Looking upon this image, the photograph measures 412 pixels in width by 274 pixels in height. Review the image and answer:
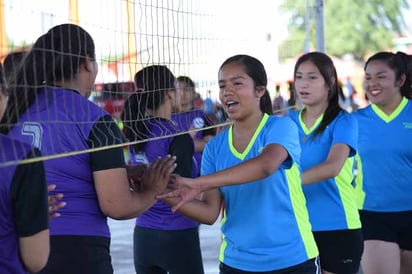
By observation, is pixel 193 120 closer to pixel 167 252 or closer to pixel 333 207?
pixel 167 252

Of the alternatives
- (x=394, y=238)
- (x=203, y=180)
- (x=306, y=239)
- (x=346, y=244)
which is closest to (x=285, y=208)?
(x=306, y=239)

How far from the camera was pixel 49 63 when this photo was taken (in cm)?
411

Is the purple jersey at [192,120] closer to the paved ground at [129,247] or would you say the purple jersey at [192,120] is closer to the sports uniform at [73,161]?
the paved ground at [129,247]

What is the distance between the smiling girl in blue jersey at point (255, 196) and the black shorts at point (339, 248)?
119 centimetres

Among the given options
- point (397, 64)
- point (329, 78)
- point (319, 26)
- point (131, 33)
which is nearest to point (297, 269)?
point (131, 33)

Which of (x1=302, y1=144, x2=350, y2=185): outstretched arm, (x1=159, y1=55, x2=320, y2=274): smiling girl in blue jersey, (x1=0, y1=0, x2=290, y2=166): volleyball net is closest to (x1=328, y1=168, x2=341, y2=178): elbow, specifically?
(x1=302, y1=144, x2=350, y2=185): outstretched arm

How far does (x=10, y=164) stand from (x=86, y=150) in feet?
2.24

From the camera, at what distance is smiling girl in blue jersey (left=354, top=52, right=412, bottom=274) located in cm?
640

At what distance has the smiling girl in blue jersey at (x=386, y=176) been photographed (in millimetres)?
6398

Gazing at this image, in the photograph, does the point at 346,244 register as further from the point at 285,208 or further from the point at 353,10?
the point at 353,10

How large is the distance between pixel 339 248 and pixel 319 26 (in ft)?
12.1

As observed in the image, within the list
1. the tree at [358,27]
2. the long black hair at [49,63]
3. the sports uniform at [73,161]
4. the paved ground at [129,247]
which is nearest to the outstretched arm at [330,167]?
the sports uniform at [73,161]

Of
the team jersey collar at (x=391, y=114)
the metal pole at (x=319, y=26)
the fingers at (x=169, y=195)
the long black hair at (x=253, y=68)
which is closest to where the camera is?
the fingers at (x=169, y=195)

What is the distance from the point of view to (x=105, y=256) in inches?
169
